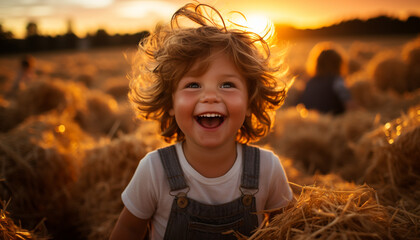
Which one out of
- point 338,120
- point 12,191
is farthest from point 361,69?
point 12,191

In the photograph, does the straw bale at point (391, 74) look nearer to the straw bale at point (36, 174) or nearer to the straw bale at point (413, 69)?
the straw bale at point (413, 69)

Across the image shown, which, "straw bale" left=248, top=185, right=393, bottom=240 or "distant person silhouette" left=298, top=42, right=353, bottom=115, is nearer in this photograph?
"straw bale" left=248, top=185, right=393, bottom=240

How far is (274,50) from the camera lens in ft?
6.90

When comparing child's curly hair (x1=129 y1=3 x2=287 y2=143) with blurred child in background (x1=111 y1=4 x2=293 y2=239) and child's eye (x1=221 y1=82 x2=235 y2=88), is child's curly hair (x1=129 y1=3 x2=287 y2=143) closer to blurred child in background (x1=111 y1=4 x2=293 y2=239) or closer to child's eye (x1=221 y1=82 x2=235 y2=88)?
blurred child in background (x1=111 y1=4 x2=293 y2=239)

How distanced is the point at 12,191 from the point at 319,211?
2.55 meters

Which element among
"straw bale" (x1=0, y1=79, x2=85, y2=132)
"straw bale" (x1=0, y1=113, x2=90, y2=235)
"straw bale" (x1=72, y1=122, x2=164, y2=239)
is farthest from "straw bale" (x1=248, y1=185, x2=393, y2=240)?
"straw bale" (x1=0, y1=79, x2=85, y2=132)

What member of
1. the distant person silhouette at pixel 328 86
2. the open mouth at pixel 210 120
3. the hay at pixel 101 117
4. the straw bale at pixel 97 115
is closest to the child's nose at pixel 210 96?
the open mouth at pixel 210 120

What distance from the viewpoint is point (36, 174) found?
8.30 ft

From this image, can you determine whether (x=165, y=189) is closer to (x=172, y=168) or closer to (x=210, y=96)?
(x=172, y=168)

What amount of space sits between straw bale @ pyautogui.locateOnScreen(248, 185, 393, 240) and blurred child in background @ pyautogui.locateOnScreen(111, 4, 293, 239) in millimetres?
239

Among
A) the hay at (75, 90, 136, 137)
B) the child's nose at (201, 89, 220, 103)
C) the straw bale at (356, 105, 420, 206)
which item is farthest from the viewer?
the hay at (75, 90, 136, 137)

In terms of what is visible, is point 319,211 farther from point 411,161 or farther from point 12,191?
point 12,191

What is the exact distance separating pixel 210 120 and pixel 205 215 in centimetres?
58

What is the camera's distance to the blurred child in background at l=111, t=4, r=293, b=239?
5.01 ft
